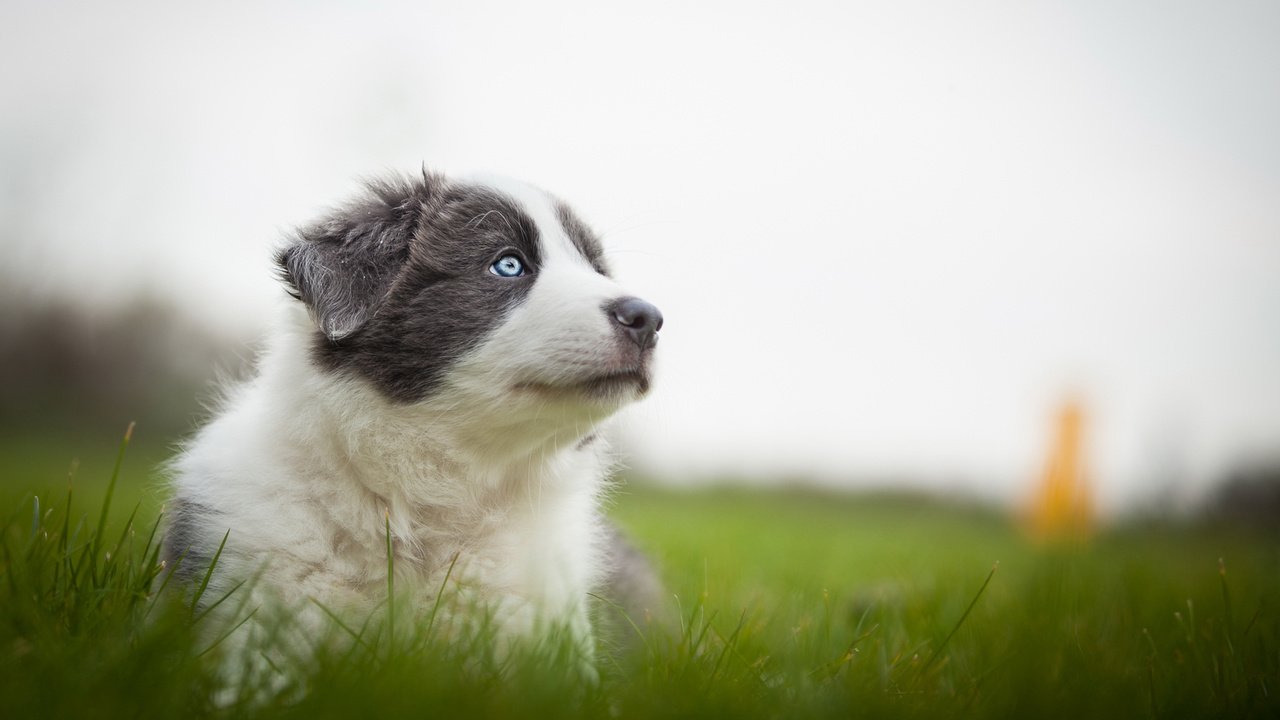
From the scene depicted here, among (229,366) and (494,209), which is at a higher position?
(494,209)

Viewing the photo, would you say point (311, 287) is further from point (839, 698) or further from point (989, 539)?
point (989, 539)

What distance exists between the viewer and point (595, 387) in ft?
8.27

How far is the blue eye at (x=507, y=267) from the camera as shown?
8.99 ft

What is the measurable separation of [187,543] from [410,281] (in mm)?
1001

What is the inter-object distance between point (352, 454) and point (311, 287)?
1.75 ft

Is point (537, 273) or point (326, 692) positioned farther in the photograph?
point (537, 273)

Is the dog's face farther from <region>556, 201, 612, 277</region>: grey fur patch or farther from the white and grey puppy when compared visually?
<region>556, 201, 612, 277</region>: grey fur patch

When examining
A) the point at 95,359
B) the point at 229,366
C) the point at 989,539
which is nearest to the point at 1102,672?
the point at 229,366

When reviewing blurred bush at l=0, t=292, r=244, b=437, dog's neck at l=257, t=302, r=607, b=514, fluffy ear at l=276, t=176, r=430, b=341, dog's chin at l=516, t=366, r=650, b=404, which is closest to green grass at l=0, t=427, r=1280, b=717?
dog's neck at l=257, t=302, r=607, b=514

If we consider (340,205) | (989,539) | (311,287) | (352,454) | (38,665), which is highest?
(340,205)

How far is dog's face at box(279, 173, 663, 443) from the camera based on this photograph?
2.50 m

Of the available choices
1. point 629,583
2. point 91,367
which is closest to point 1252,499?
point 629,583

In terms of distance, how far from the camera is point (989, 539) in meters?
11.2

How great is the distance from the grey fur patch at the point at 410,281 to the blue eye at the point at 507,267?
20 millimetres
